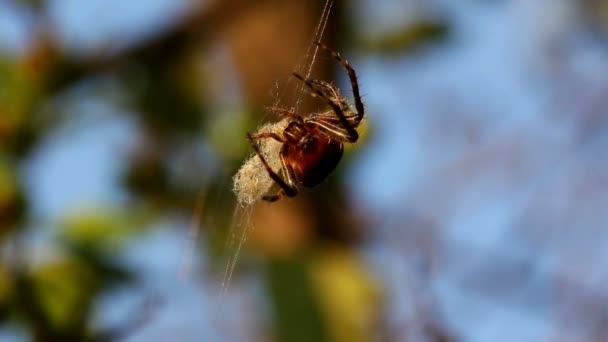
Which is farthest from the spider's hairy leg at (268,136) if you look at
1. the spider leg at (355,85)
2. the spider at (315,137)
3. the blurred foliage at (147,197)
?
the blurred foliage at (147,197)

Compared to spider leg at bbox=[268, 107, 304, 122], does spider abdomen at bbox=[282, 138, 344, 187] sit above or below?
below

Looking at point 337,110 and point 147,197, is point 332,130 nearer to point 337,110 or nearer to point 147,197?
point 337,110

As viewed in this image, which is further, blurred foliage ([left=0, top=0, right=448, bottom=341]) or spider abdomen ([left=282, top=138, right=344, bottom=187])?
blurred foliage ([left=0, top=0, right=448, bottom=341])

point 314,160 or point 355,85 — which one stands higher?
point 355,85

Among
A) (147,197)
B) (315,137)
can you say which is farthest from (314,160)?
(147,197)

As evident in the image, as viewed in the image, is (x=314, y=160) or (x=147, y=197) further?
(x=147, y=197)

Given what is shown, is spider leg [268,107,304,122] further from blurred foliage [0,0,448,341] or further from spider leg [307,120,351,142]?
blurred foliage [0,0,448,341]

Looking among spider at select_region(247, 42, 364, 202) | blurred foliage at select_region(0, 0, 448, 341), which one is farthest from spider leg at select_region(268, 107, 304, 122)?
blurred foliage at select_region(0, 0, 448, 341)
